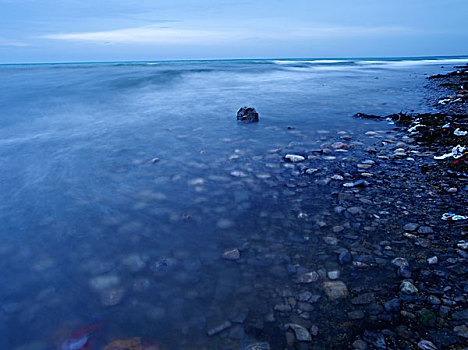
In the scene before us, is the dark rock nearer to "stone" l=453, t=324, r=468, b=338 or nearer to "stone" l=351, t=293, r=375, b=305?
"stone" l=351, t=293, r=375, b=305

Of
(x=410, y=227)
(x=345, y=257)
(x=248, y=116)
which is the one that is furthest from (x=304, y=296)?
(x=248, y=116)

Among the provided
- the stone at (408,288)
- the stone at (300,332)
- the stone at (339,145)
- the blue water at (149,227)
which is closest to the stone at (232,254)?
the blue water at (149,227)

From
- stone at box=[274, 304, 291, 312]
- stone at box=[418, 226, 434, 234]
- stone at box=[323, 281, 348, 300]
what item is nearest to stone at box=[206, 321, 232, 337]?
stone at box=[274, 304, 291, 312]

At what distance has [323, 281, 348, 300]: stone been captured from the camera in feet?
9.33

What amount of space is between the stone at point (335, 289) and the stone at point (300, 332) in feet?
1.69

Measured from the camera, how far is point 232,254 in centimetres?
353

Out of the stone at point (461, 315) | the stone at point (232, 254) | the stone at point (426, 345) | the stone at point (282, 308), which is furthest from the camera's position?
the stone at point (232, 254)

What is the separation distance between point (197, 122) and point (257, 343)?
9830 millimetres

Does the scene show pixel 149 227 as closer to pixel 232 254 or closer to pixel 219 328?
pixel 232 254

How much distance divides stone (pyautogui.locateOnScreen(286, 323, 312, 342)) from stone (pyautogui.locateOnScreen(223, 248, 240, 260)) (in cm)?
112

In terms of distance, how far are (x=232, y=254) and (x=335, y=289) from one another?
133 cm

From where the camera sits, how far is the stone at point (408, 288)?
2.77 meters

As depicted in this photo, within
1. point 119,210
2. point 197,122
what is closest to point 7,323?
point 119,210

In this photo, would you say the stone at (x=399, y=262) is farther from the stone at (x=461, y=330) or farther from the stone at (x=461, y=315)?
the stone at (x=461, y=330)
